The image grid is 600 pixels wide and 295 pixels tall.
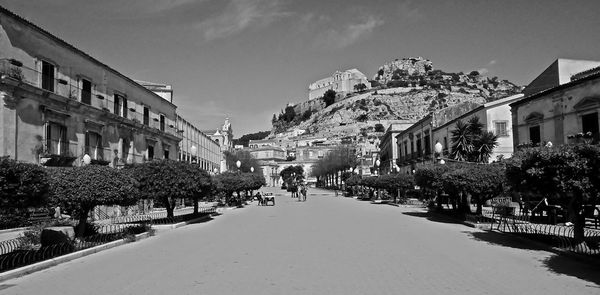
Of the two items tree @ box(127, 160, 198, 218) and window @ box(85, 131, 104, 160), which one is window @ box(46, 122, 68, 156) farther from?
tree @ box(127, 160, 198, 218)

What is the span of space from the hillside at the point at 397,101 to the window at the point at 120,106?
119m

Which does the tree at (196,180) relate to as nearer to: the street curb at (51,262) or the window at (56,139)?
the street curb at (51,262)

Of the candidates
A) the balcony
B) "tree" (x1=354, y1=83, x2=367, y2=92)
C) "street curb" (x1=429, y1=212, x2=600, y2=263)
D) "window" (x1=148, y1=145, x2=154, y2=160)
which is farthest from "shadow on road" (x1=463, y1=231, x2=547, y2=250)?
"tree" (x1=354, y1=83, x2=367, y2=92)

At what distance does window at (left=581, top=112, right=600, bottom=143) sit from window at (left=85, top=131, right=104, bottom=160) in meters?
26.9

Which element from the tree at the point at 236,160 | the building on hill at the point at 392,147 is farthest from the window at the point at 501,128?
the tree at the point at 236,160

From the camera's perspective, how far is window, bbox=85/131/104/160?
25688 mm

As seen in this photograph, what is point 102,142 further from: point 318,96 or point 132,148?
point 318,96

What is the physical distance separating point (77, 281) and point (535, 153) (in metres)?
10.6

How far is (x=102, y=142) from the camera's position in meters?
27.3

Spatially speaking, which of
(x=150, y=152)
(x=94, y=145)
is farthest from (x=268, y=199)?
(x=94, y=145)

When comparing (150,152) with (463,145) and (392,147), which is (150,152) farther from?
(392,147)

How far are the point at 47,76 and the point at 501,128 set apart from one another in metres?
31.4

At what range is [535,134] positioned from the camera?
28312 millimetres

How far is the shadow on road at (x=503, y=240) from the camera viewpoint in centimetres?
1235
